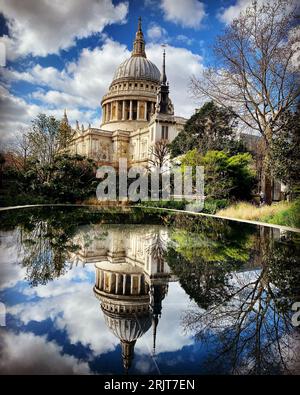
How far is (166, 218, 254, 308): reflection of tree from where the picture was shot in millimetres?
2986

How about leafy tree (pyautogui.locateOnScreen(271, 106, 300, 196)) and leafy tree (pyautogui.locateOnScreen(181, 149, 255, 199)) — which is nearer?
leafy tree (pyautogui.locateOnScreen(271, 106, 300, 196))

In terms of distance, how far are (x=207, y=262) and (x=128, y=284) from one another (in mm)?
1575

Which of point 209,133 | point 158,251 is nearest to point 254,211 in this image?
point 158,251

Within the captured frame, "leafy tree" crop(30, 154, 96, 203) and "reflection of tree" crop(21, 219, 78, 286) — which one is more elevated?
"leafy tree" crop(30, 154, 96, 203)

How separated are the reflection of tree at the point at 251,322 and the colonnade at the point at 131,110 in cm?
5084

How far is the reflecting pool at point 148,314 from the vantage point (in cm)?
175

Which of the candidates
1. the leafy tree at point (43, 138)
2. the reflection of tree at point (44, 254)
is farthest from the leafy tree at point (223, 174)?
the reflection of tree at point (44, 254)

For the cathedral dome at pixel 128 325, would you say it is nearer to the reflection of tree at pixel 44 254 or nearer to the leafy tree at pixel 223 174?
the reflection of tree at pixel 44 254

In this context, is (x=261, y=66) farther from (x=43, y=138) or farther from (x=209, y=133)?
(x=43, y=138)

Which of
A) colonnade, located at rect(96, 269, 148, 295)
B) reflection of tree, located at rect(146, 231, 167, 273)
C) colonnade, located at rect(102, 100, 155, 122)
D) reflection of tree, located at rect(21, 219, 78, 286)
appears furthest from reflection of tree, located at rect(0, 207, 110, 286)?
colonnade, located at rect(102, 100, 155, 122)

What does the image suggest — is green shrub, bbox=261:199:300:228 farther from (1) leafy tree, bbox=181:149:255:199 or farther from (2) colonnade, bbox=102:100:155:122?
(2) colonnade, bbox=102:100:155:122

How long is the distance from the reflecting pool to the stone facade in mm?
39449
